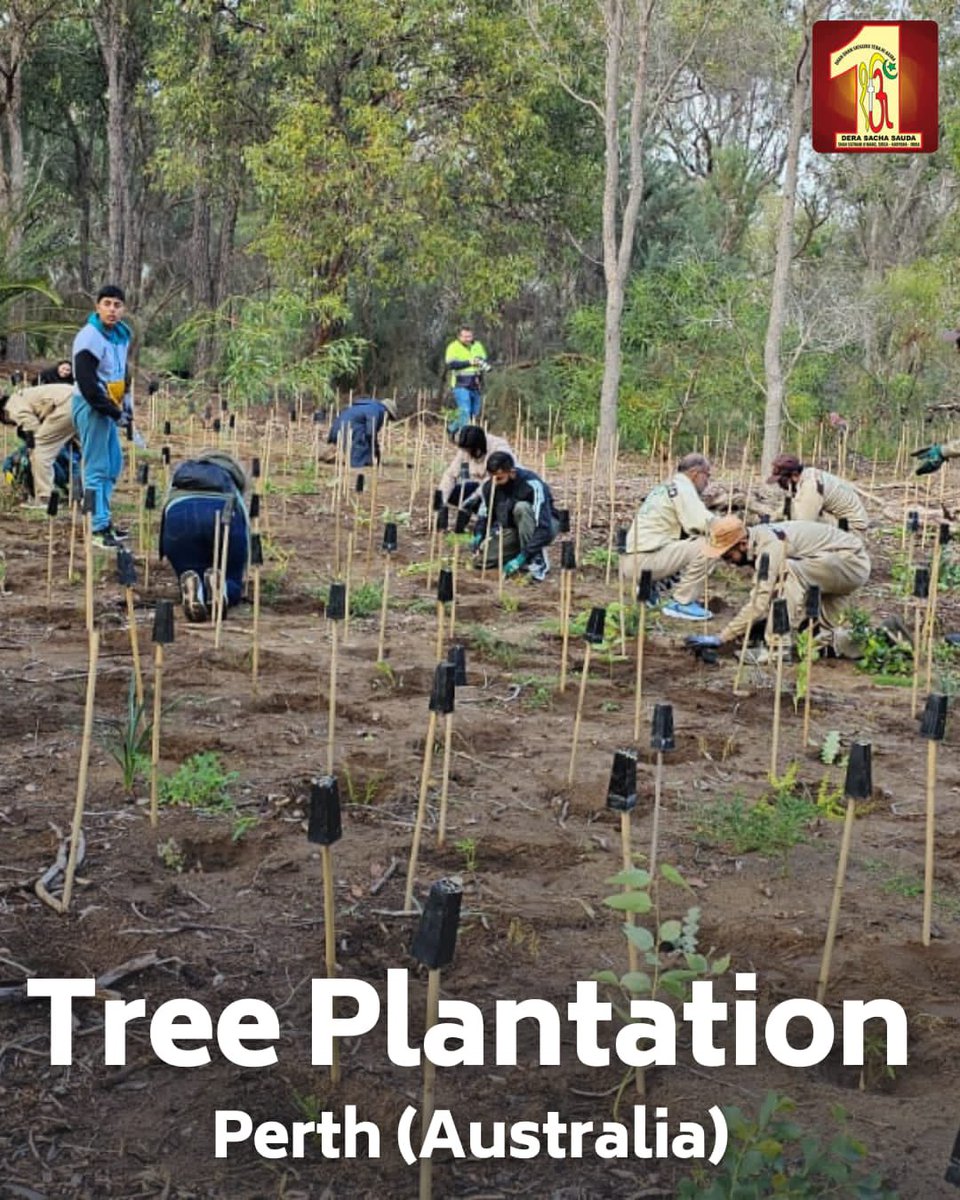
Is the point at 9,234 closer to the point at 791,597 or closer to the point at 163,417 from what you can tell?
the point at 163,417

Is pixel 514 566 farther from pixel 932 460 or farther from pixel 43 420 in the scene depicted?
pixel 43 420

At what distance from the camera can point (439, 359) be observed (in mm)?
19828

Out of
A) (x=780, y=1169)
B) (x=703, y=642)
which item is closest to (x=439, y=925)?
(x=780, y=1169)

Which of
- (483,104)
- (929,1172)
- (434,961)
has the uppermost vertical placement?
(483,104)

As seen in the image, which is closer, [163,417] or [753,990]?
[753,990]

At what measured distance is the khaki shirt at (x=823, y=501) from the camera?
7316 millimetres

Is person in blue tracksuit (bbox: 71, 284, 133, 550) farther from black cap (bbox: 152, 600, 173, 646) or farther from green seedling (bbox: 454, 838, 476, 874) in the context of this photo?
green seedling (bbox: 454, 838, 476, 874)

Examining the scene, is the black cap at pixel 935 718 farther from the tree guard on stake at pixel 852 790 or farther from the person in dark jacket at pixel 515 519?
the person in dark jacket at pixel 515 519

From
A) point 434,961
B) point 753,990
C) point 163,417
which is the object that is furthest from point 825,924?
point 163,417

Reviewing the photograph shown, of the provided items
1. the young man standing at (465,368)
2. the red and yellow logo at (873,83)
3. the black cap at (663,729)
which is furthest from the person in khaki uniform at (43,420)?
the red and yellow logo at (873,83)

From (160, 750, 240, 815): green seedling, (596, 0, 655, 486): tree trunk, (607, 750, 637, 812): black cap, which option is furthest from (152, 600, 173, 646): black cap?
(596, 0, 655, 486): tree trunk

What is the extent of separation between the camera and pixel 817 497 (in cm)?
731

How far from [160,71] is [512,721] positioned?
1432 cm

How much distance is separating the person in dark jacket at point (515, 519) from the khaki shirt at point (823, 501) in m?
1.44
